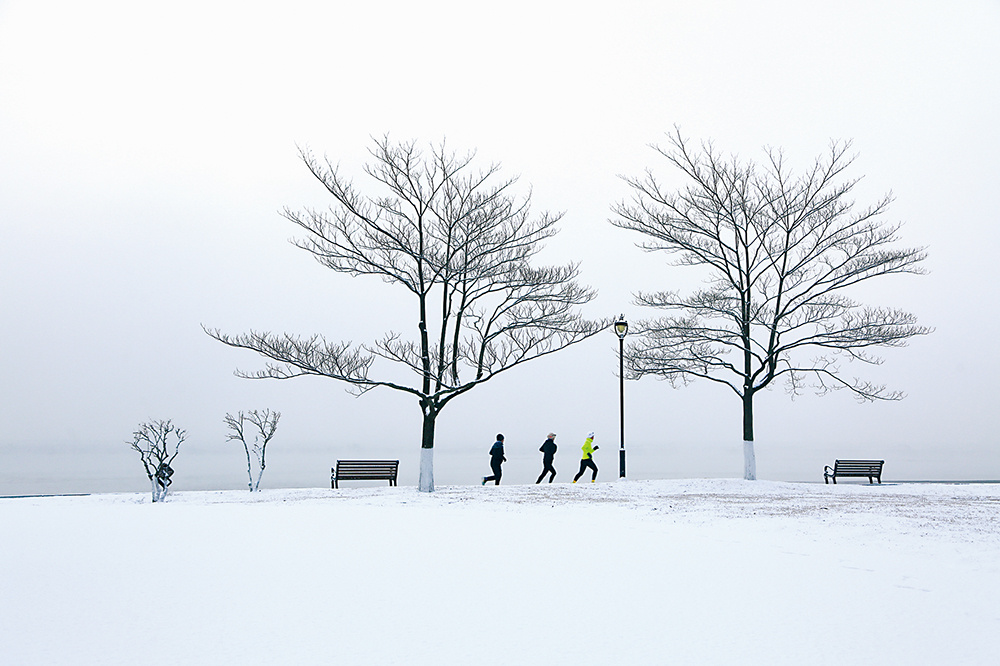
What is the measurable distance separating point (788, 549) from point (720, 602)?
2.82 metres

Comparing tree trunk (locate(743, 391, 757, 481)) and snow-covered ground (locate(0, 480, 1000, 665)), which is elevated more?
tree trunk (locate(743, 391, 757, 481))

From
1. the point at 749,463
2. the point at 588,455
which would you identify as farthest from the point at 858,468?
the point at 588,455

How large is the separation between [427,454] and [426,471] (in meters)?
0.57

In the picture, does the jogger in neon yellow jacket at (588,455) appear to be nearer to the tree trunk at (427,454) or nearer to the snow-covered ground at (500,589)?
the tree trunk at (427,454)

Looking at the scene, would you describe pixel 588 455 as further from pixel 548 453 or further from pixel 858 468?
pixel 858 468

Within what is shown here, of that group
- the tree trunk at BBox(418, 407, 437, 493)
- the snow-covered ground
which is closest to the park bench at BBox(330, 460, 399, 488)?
the tree trunk at BBox(418, 407, 437, 493)

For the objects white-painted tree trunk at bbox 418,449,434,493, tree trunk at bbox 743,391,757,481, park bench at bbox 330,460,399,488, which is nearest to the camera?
white-painted tree trunk at bbox 418,449,434,493

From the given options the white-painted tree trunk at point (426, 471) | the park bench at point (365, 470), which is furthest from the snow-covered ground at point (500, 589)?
the park bench at point (365, 470)

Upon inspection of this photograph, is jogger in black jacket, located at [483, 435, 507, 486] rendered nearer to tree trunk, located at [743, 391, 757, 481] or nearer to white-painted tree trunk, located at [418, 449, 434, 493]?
white-painted tree trunk, located at [418, 449, 434, 493]

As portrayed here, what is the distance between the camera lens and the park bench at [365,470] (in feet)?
78.5

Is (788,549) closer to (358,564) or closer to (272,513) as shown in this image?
(358,564)

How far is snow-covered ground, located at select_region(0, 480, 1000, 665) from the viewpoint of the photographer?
5887 mm

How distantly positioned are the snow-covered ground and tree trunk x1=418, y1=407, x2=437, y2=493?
883 cm

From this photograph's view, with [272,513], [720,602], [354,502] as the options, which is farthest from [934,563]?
[354,502]
